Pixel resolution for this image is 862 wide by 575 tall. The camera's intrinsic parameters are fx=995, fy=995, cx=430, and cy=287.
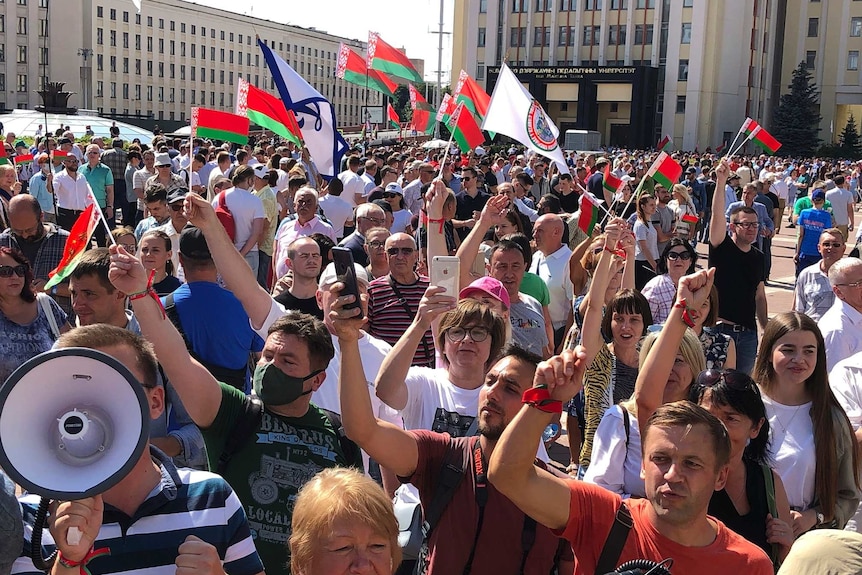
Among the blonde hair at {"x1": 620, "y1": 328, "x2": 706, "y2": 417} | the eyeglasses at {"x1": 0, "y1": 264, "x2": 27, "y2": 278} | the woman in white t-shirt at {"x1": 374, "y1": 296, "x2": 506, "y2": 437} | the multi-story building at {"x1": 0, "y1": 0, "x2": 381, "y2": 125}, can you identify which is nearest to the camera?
the woman in white t-shirt at {"x1": 374, "y1": 296, "x2": 506, "y2": 437}

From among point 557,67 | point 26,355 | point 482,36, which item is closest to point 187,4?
point 482,36

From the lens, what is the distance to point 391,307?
621cm

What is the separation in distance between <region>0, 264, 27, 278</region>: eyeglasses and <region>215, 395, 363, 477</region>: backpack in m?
2.12

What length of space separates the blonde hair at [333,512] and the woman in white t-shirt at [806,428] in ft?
6.36

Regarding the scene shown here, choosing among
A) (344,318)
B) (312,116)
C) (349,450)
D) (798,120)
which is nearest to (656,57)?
(798,120)

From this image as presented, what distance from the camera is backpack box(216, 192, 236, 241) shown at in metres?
9.27

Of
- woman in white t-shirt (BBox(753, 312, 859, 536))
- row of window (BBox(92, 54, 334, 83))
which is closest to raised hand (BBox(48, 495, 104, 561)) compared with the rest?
woman in white t-shirt (BBox(753, 312, 859, 536))

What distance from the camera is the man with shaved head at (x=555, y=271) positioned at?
7.72 m

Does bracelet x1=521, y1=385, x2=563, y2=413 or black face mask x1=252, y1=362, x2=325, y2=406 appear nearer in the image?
bracelet x1=521, y1=385, x2=563, y2=413

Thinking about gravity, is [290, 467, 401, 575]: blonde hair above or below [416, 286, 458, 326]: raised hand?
below

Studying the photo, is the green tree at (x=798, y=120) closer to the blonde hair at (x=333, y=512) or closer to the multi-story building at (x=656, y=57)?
the multi-story building at (x=656, y=57)

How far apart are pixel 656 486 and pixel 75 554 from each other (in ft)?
5.49

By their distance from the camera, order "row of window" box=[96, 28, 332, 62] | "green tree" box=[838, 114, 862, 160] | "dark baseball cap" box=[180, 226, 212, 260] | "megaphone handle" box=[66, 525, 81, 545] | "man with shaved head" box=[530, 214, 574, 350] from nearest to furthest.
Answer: "megaphone handle" box=[66, 525, 81, 545] < "dark baseball cap" box=[180, 226, 212, 260] < "man with shaved head" box=[530, 214, 574, 350] < "green tree" box=[838, 114, 862, 160] < "row of window" box=[96, 28, 332, 62]

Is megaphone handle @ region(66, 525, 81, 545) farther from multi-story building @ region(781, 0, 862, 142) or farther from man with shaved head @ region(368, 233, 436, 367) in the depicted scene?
multi-story building @ region(781, 0, 862, 142)
